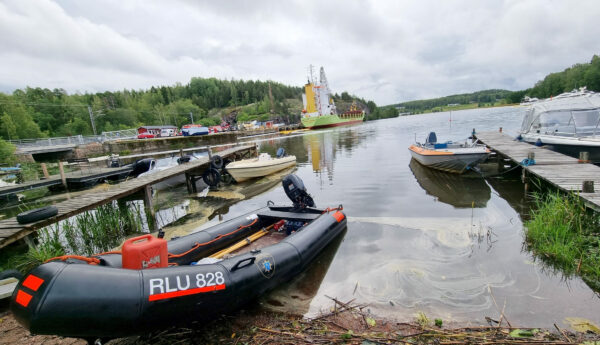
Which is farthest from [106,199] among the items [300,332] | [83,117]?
[83,117]

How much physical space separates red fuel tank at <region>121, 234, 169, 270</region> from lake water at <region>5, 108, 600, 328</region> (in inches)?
68.2

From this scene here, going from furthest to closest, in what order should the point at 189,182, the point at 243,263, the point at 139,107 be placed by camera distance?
the point at 139,107, the point at 189,182, the point at 243,263

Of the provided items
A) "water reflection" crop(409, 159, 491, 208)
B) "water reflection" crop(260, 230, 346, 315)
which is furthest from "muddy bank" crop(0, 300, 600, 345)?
"water reflection" crop(409, 159, 491, 208)

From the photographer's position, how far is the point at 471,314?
3.61m

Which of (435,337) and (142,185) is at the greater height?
(142,185)

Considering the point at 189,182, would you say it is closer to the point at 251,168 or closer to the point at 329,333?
the point at 251,168

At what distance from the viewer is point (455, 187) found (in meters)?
10.2

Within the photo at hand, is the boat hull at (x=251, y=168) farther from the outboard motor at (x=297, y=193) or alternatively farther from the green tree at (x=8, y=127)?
the green tree at (x=8, y=127)

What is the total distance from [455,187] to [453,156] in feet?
5.18

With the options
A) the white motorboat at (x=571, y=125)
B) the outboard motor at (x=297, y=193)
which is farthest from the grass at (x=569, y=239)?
the white motorboat at (x=571, y=125)

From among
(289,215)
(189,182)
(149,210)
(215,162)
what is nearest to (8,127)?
(189,182)

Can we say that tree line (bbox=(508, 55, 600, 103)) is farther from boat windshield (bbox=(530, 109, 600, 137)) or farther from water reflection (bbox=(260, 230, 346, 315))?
water reflection (bbox=(260, 230, 346, 315))

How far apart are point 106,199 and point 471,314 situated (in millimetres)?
8035

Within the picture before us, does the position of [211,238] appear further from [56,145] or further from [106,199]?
[56,145]
